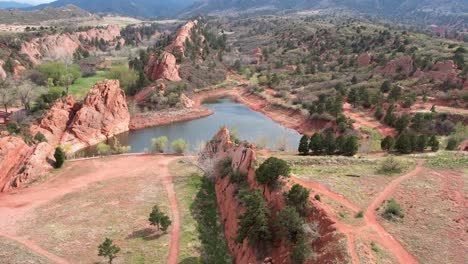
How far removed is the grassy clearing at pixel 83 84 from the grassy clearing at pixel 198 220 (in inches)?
2013

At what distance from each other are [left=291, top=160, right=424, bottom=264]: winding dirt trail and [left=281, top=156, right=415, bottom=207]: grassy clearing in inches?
23.1

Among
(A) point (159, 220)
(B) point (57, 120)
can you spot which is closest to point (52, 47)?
(B) point (57, 120)

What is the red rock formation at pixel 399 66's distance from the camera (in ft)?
292

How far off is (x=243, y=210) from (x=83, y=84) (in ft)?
273

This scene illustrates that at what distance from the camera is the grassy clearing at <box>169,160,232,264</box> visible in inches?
1179

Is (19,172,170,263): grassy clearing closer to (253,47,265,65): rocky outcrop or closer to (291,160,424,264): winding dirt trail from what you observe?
(291,160,424,264): winding dirt trail

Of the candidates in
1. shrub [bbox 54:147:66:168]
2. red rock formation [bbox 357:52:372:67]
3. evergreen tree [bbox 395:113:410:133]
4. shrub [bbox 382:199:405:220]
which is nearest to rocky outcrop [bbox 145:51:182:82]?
red rock formation [bbox 357:52:372:67]

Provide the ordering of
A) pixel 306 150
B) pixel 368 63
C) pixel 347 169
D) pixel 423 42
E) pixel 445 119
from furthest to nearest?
1. pixel 423 42
2. pixel 368 63
3. pixel 445 119
4. pixel 306 150
5. pixel 347 169

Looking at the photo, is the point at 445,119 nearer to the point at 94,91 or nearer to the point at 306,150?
the point at 306,150

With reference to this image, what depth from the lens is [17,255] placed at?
28.2 metres

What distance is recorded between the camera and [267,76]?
4377 inches

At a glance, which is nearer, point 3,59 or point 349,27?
point 3,59

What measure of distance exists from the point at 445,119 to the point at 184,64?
72.2 meters

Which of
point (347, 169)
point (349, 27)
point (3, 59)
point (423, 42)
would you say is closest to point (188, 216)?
point (347, 169)
